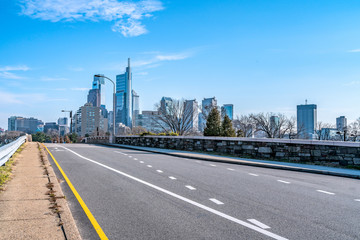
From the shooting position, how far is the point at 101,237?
4410mm

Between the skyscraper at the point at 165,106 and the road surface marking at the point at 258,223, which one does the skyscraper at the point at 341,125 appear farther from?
the road surface marking at the point at 258,223

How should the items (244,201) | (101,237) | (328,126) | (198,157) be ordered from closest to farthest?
(101,237)
(244,201)
(198,157)
(328,126)

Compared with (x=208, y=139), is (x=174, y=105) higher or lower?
higher

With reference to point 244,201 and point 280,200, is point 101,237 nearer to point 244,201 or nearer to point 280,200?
point 244,201

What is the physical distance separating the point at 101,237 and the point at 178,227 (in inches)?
49.4

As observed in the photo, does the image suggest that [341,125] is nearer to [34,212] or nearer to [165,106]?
[165,106]

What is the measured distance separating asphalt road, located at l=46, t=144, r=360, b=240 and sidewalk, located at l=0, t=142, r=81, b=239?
13.1 inches

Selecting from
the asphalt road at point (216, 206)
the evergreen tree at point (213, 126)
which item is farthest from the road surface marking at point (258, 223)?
the evergreen tree at point (213, 126)

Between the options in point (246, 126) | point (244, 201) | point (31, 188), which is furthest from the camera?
point (246, 126)

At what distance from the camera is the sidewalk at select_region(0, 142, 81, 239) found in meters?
4.25

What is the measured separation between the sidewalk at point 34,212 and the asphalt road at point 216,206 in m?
0.33

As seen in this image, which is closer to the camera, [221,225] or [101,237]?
[101,237]

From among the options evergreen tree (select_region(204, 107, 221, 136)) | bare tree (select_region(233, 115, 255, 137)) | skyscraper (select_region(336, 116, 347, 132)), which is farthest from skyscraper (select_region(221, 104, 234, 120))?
skyscraper (select_region(336, 116, 347, 132))

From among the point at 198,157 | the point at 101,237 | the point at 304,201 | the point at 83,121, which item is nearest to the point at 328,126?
the point at 198,157
